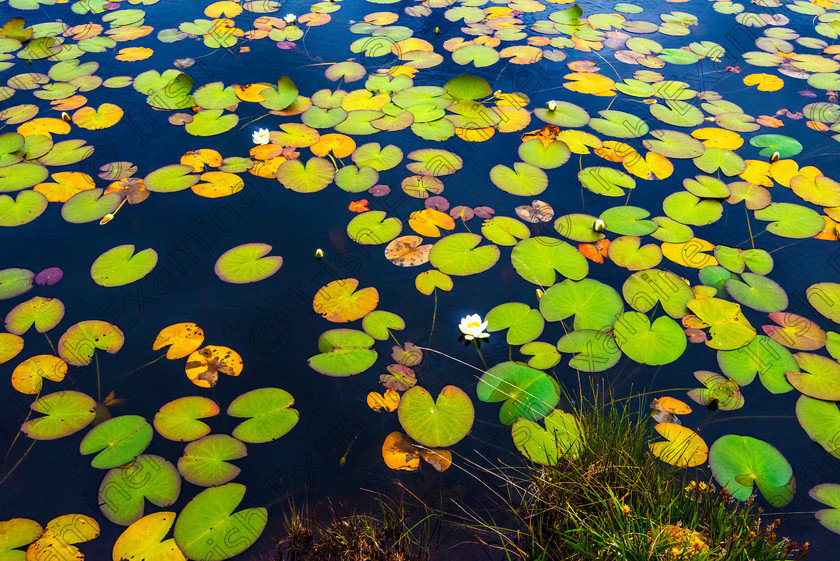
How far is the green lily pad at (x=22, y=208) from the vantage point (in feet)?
10.9

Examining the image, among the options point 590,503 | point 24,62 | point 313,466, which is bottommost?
point 313,466

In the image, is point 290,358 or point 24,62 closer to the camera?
point 290,358

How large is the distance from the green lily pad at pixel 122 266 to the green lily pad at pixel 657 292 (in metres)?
2.73

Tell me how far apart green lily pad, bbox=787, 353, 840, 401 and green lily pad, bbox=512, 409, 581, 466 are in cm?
112

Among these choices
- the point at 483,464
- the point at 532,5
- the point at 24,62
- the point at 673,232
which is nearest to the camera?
the point at 483,464

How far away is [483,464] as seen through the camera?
7.30ft

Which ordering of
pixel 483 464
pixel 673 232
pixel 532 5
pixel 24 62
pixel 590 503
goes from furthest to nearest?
pixel 532 5 < pixel 24 62 < pixel 673 232 < pixel 483 464 < pixel 590 503

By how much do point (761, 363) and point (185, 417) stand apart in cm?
273

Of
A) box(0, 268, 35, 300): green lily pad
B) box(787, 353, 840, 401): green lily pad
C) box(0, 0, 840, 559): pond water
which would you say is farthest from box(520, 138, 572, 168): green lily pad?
box(0, 268, 35, 300): green lily pad

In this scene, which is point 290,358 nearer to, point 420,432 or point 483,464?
point 420,432

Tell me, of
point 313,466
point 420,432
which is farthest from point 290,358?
point 420,432

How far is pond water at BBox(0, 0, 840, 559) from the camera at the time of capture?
2252 millimetres

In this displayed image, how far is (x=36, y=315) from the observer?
2.78 meters

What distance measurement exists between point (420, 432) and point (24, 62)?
5171 millimetres
